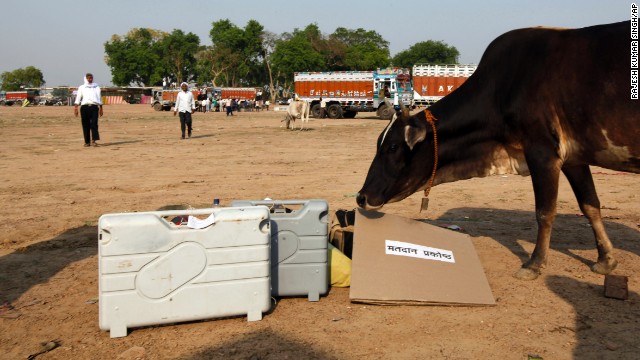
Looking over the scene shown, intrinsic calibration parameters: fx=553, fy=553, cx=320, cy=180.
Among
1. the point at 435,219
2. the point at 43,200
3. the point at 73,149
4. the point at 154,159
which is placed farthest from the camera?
the point at 73,149

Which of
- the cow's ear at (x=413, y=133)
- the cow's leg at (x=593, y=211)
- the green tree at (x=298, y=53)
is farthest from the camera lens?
the green tree at (x=298, y=53)

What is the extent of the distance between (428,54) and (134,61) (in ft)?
180

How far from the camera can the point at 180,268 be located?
152 inches

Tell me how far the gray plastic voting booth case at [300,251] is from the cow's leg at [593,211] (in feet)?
9.04

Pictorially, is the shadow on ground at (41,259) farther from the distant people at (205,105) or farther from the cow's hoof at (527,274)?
the distant people at (205,105)

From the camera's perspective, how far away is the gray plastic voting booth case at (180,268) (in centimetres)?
372

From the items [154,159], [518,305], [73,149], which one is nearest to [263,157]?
[154,159]

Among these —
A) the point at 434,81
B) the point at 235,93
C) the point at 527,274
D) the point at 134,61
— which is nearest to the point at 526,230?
the point at 527,274

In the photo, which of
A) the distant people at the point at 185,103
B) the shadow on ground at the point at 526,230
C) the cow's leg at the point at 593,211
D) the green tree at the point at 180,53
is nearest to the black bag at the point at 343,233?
the shadow on ground at the point at 526,230

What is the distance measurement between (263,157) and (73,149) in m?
5.65

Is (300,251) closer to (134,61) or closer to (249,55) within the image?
(249,55)

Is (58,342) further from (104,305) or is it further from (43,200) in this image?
(43,200)

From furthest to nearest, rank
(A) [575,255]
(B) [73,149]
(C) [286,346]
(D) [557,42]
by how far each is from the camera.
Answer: (B) [73,149] → (A) [575,255] → (D) [557,42] → (C) [286,346]

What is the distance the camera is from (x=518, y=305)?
442 cm
